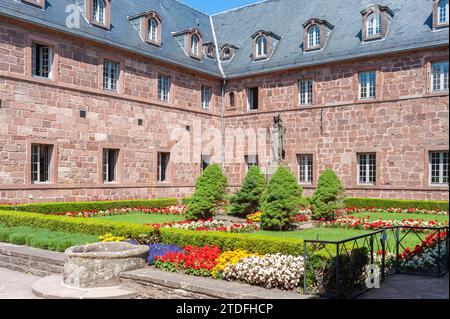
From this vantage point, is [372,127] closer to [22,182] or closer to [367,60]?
[367,60]

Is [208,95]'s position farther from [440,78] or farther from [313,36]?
[440,78]

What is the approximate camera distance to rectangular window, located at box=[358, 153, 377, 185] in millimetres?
21891

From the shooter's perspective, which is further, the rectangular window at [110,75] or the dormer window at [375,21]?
the dormer window at [375,21]

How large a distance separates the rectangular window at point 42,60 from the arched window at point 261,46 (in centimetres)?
1139

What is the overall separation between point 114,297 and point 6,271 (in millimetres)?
3998

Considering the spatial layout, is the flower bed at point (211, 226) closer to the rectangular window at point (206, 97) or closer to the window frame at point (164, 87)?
the window frame at point (164, 87)

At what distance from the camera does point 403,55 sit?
20.8m

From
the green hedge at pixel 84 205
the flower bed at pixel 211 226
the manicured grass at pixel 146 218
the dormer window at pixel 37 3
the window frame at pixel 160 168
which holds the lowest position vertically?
the manicured grass at pixel 146 218

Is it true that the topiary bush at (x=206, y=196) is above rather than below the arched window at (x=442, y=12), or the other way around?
below

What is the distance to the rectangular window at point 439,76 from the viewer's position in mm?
19938

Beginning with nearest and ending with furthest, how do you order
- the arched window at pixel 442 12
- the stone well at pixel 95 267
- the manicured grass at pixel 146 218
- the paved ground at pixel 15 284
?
1. the stone well at pixel 95 267
2. the paved ground at pixel 15 284
3. the manicured grass at pixel 146 218
4. the arched window at pixel 442 12

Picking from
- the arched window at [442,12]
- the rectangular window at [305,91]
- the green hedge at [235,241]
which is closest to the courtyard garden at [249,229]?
the green hedge at [235,241]

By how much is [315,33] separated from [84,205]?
14.0 m

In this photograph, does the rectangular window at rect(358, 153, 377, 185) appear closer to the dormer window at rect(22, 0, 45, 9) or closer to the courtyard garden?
the courtyard garden
